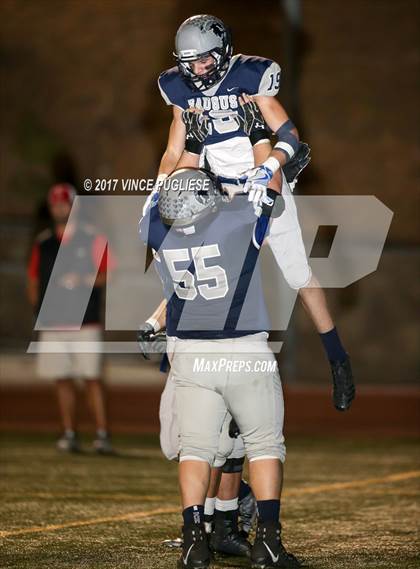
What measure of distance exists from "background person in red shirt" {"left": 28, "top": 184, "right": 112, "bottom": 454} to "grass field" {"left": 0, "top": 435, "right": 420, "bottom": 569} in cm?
32

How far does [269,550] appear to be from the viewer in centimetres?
441

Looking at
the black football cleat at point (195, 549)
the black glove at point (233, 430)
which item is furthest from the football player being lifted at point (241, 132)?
the black football cleat at point (195, 549)

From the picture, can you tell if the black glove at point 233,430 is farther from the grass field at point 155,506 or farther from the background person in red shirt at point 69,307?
the background person in red shirt at point 69,307

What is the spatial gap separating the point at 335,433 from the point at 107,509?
13.2 ft

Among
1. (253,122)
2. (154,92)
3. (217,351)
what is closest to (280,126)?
(253,122)

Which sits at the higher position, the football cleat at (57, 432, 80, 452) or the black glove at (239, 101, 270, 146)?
the black glove at (239, 101, 270, 146)

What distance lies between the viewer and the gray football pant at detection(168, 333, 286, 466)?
447 centimetres


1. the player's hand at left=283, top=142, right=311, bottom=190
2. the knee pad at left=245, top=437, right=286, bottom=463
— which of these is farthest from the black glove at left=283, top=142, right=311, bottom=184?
the knee pad at left=245, top=437, right=286, bottom=463

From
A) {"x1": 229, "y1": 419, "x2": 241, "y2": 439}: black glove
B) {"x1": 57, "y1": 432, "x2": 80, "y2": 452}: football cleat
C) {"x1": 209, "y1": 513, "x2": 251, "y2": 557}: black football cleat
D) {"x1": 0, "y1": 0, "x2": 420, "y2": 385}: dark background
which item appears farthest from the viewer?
{"x1": 0, "y1": 0, "x2": 420, "y2": 385}: dark background

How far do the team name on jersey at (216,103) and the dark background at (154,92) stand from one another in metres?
9.00

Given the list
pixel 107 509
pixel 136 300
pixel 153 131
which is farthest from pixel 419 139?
pixel 107 509

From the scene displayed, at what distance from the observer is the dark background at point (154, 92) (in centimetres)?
1506

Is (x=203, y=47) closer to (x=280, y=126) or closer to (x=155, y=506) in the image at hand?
(x=280, y=126)

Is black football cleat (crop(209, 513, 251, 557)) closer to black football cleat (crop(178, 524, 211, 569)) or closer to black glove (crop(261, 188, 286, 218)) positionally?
black football cleat (crop(178, 524, 211, 569))
